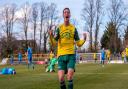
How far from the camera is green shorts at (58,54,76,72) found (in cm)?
1089

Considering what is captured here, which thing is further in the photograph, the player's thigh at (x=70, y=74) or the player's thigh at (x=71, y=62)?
the player's thigh at (x=71, y=62)

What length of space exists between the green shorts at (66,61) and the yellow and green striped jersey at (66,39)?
0.35 feet

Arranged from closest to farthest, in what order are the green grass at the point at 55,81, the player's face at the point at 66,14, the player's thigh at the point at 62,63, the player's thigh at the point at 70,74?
the player's thigh at the point at 70,74 → the player's face at the point at 66,14 → the player's thigh at the point at 62,63 → the green grass at the point at 55,81

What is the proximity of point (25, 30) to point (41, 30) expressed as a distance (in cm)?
467

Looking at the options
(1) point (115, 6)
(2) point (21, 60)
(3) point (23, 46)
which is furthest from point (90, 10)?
(2) point (21, 60)

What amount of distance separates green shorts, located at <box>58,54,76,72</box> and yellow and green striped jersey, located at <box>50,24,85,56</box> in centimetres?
11

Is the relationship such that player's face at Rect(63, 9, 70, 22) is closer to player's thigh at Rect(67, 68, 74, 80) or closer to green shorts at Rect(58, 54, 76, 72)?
green shorts at Rect(58, 54, 76, 72)

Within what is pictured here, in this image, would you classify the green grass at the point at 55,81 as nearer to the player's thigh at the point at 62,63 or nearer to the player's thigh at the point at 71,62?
the player's thigh at the point at 62,63

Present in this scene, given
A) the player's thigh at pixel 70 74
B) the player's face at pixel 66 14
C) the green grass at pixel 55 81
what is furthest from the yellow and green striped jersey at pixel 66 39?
the green grass at pixel 55 81

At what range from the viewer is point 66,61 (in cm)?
1100

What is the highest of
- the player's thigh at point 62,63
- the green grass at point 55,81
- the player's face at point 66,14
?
the player's face at point 66,14

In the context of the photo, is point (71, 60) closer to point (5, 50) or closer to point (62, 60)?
point (62, 60)

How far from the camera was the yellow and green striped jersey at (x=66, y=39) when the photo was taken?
434 inches

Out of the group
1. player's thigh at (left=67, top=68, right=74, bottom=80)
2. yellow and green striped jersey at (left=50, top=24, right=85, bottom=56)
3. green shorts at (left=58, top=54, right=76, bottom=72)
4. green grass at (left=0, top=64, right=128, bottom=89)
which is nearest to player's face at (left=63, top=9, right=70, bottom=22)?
yellow and green striped jersey at (left=50, top=24, right=85, bottom=56)
